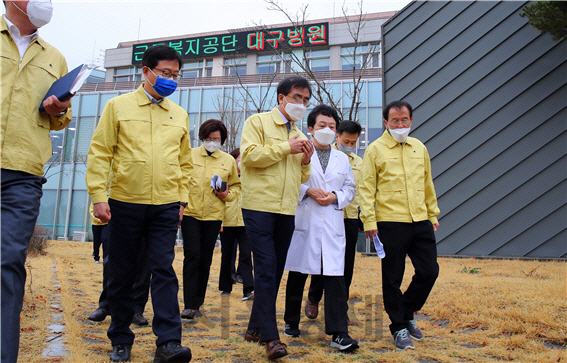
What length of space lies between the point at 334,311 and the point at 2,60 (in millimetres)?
2814

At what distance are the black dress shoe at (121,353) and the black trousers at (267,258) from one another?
917 mm

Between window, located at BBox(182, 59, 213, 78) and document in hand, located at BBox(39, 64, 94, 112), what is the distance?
78.6ft

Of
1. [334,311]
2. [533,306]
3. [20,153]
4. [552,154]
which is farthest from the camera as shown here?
[552,154]

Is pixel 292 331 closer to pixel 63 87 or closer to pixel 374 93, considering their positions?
pixel 63 87

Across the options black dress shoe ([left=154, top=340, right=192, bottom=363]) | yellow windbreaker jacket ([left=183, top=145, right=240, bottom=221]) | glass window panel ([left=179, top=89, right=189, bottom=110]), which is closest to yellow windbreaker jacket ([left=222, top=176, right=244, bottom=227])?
yellow windbreaker jacket ([left=183, top=145, right=240, bottom=221])

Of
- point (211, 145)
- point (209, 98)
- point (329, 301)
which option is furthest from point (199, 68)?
point (329, 301)

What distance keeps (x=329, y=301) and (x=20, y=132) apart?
8.15 ft

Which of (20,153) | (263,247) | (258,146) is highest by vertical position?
(258,146)

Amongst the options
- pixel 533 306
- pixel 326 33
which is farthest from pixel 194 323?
pixel 326 33

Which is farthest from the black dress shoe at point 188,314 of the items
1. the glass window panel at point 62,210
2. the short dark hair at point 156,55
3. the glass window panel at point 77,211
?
the glass window panel at point 62,210

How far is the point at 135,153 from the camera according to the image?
2941mm

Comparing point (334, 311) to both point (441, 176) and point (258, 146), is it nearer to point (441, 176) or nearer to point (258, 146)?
point (258, 146)

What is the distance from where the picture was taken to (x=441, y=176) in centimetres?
920

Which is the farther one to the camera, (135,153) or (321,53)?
(321,53)
